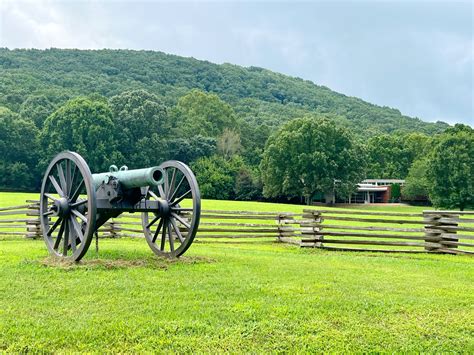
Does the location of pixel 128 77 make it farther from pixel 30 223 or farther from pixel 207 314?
pixel 207 314

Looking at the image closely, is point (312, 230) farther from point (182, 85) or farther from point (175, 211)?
point (182, 85)

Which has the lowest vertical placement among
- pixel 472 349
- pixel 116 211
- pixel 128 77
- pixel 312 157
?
pixel 472 349

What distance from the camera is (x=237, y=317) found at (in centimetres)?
584

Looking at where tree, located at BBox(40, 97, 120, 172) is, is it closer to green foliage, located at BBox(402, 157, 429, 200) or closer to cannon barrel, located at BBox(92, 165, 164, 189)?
green foliage, located at BBox(402, 157, 429, 200)

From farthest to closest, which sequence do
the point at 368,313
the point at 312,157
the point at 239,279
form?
1. the point at 312,157
2. the point at 239,279
3. the point at 368,313

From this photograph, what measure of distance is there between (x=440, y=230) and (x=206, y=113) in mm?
63510

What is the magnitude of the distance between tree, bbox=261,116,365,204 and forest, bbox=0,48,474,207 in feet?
0.37

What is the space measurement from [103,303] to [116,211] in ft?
11.1

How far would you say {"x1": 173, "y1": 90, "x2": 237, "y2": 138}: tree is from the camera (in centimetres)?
7169

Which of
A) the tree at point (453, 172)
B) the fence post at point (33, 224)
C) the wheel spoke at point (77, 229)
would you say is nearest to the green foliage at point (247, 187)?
the tree at point (453, 172)

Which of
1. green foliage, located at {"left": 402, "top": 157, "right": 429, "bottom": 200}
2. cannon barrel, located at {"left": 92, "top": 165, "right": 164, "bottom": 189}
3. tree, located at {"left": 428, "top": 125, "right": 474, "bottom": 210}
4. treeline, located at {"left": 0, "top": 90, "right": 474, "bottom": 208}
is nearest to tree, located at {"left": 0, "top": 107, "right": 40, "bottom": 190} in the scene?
treeline, located at {"left": 0, "top": 90, "right": 474, "bottom": 208}

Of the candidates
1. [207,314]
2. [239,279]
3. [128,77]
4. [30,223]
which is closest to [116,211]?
[239,279]

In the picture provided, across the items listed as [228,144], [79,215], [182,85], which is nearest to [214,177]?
[228,144]

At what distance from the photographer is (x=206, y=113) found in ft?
247
